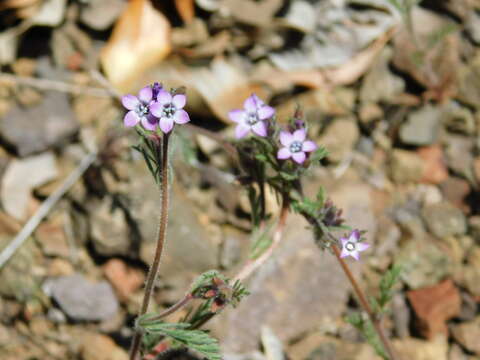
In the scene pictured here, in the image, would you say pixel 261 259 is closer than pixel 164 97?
No

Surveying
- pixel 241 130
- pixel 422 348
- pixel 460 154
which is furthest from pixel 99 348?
pixel 460 154

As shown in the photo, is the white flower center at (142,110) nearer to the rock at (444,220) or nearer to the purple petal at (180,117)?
the purple petal at (180,117)

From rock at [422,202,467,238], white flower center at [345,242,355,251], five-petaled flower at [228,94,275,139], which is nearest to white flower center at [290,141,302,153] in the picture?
five-petaled flower at [228,94,275,139]

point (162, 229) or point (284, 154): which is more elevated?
point (284, 154)

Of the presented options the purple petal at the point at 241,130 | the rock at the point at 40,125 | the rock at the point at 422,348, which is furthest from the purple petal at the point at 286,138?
the rock at the point at 40,125

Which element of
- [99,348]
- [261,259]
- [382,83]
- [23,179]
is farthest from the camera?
[382,83]

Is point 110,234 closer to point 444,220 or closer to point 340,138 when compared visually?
point 340,138

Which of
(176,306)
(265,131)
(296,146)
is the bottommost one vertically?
(176,306)
